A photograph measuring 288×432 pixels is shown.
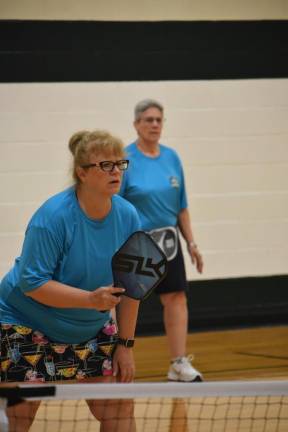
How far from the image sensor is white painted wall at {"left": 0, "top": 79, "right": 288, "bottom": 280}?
7.94 metres

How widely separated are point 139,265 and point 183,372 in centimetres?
312

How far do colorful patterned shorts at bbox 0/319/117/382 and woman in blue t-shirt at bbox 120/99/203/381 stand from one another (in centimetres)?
265

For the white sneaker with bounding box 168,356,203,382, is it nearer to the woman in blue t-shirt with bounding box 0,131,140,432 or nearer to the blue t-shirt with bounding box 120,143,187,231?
the blue t-shirt with bounding box 120,143,187,231

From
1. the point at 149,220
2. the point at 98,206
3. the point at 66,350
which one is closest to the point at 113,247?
the point at 98,206

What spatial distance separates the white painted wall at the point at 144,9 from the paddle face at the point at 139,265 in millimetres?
4937

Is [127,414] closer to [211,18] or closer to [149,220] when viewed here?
[149,220]

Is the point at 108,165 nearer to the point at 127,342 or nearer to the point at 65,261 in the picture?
the point at 65,261

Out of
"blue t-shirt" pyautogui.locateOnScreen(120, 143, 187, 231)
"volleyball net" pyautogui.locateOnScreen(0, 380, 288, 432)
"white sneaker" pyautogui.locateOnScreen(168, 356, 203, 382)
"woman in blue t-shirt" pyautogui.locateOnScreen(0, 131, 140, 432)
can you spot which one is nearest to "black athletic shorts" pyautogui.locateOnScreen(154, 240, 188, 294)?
"blue t-shirt" pyautogui.locateOnScreen(120, 143, 187, 231)

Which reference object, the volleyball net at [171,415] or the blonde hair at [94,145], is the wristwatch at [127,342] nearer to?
the volleyball net at [171,415]

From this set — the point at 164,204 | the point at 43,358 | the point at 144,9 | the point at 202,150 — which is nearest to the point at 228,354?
the point at 164,204

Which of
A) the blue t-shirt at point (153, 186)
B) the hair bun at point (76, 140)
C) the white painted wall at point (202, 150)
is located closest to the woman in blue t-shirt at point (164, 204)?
the blue t-shirt at point (153, 186)

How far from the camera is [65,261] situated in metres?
3.55

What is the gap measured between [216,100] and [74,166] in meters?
5.01

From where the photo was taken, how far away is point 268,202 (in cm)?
868
